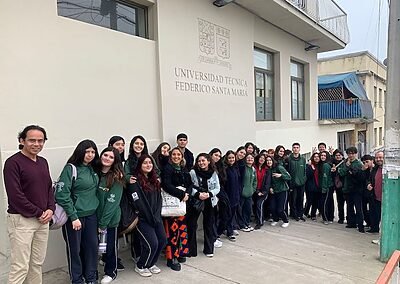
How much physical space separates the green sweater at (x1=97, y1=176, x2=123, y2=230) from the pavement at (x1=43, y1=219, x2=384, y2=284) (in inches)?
32.0

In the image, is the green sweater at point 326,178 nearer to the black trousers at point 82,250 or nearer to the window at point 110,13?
the window at point 110,13

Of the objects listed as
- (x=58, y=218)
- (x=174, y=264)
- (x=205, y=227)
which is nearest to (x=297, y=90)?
(x=205, y=227)

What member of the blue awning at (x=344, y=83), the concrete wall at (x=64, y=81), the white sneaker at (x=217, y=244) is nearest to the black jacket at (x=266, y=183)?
the white sneaker at (x=217, y=244)

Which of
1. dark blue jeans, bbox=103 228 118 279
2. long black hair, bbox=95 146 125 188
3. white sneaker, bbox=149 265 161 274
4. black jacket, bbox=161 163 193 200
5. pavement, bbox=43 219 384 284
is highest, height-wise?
long black hair, bbox=95 146 125 188

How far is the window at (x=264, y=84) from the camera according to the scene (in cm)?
952

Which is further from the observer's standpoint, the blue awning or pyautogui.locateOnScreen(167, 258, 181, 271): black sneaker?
the blue awning

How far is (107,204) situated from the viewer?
3.89 m

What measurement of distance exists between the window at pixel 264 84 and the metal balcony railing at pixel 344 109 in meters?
7.62

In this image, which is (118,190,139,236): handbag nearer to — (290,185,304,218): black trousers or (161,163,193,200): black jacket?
(161,163,193,200): black jacket

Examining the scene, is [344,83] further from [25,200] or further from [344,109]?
[25,200]

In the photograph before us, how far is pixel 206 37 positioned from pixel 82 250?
4.81m

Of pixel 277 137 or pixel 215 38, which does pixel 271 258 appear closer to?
pixel 215 38

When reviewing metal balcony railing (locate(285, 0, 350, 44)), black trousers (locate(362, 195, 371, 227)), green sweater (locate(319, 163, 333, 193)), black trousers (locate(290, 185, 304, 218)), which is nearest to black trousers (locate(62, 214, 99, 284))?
black trousers (locate(290, 185, 304, 218))

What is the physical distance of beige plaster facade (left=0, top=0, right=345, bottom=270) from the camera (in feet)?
13.4
